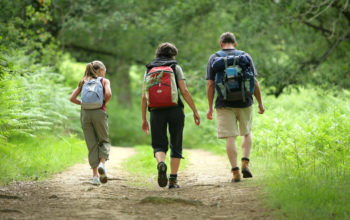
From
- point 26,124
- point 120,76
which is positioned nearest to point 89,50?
point 120,76

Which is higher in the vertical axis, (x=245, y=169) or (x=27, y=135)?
(x=27, y=135)

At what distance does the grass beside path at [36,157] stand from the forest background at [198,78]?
3 centimetres

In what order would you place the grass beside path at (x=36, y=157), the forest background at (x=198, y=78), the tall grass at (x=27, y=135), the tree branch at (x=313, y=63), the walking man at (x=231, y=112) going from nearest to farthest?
the walking man at (x=231, y=112)
the forest background at (x=198, y=78)
the grass beside path at (x=36, y=157)
the tall grass at (x=27, y=135)
the tree branch at (x=313, y=63)

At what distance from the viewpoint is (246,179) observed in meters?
6.61

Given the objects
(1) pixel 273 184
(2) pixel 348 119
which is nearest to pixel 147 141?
(2) pixel 348 119

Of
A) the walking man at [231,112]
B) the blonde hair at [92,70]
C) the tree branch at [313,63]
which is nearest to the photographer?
the walking man at [231,112]

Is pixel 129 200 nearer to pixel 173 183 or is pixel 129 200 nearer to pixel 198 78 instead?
pixel 173 183

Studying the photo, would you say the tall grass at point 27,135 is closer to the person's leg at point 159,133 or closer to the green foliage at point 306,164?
the person's leg at point 159,133

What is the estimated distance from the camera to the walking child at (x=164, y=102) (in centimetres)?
602

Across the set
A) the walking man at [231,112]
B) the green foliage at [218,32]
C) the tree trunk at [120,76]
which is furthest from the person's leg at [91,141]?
the tree trunk at [120,76]

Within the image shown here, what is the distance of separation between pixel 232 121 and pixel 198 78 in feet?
26.5

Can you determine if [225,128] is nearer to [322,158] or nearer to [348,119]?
[322,158]

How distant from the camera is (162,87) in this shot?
602 cm

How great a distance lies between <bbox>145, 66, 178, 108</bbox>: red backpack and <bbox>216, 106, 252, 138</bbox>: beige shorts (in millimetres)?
847
